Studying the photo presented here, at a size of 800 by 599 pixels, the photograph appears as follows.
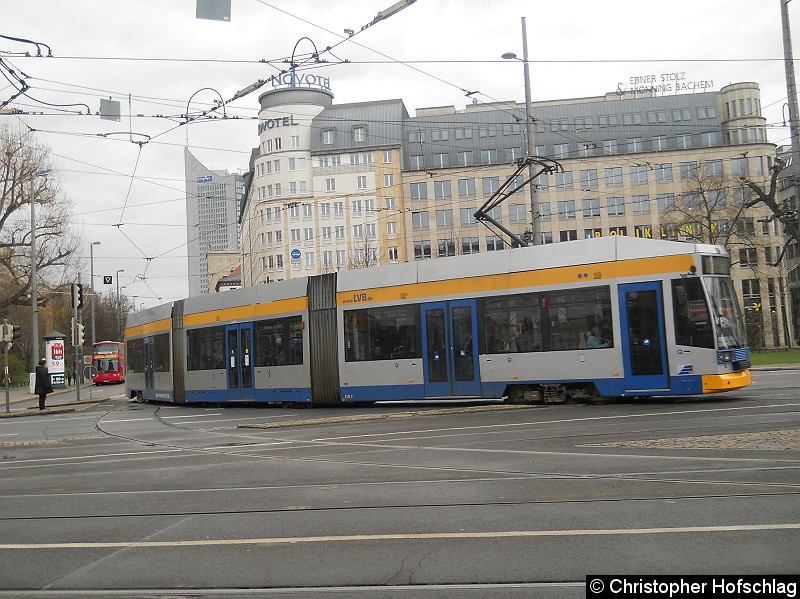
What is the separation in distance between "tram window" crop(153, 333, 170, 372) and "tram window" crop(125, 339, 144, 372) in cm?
183

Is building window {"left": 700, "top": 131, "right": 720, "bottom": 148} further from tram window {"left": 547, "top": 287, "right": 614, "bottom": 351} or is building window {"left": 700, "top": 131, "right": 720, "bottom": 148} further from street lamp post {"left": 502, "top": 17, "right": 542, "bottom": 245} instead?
tram window {"left": 547, "top": 287, "right": 614, "bottom": 351}

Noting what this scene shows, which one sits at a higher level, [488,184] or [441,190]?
[441,190]

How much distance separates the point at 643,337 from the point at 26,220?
39.8m

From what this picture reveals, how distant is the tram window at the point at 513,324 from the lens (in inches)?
698

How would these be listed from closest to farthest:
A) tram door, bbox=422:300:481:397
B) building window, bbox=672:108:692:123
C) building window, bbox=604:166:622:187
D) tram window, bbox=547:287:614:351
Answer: tram window, bbox=547:287:614:351, tram door, bbox=422:300:481:397, building window, bbox=604:166:622:187, building window, bbox=672:108:692:123

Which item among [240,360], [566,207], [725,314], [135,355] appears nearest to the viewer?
[725,314]

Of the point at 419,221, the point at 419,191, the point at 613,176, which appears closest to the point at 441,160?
the point at 419,191

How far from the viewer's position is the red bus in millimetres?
63125

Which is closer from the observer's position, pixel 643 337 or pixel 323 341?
pixel 643 337

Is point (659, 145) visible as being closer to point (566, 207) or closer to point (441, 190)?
point (566, 207)

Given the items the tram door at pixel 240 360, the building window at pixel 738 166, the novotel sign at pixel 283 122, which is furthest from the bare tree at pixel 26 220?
the building window at pixel 738 166

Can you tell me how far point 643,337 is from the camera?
53.3ft

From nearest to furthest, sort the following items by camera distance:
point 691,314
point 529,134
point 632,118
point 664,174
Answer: point 691,314 → point 529,134 → point 664,174 → point 632,118

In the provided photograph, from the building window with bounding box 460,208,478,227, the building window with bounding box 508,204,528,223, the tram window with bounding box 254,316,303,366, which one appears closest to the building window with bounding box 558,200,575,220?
the building window with bounding box 508,204,528,223
